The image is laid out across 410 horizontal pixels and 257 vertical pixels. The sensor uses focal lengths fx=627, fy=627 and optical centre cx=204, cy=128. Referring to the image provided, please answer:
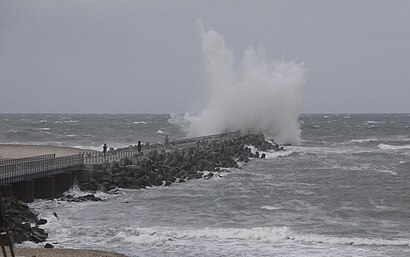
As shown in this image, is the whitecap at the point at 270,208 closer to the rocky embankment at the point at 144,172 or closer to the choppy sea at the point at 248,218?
the choppy sea at the point at 248,218

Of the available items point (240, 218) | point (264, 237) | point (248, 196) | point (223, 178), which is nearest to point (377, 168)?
point (223, 178)

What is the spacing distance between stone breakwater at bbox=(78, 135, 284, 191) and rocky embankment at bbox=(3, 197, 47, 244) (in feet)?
22.4

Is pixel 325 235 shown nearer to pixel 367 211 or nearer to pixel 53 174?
pixel 367 211

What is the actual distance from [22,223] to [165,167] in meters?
14.2

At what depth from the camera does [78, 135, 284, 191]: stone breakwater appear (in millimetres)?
25172

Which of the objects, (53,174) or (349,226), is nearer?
(349,226)

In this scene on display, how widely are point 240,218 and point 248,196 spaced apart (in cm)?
499

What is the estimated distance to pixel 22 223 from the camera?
15414mm

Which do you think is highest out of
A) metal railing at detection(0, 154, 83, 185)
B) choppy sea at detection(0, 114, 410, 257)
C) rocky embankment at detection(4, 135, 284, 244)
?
metal railing at detection(0, 154, 83, 185)

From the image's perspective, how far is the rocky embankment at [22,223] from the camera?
14284mm

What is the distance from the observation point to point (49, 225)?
1669 centimetres

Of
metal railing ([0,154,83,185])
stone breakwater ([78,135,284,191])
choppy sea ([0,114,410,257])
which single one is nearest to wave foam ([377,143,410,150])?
stone breakwater ([78,135,284,191])

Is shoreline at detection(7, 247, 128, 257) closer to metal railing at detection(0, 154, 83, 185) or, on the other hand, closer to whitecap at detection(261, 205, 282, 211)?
metal railing at detection(0, 154, 83, 185)

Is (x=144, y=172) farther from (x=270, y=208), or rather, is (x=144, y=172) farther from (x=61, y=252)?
(x=61, y=252)
